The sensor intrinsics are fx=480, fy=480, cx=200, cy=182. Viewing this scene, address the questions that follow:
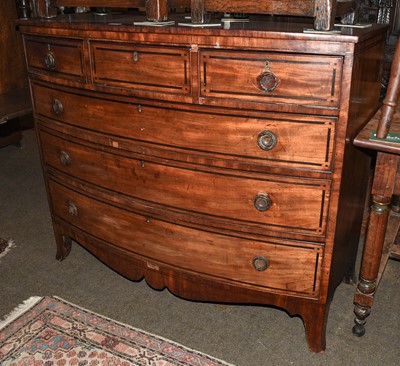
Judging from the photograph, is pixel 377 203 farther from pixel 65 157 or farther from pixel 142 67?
pixel 65 157

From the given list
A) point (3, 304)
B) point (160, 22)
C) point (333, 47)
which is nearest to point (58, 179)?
point (3, 304)

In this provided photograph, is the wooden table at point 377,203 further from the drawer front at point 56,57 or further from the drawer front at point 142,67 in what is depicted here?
the drawer front at point 56,57

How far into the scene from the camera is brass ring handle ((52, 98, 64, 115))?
2.12 m

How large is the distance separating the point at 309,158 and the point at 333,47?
37 centimetres

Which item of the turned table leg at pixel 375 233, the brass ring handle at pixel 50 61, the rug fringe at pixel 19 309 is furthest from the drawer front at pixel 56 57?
the turned table leg at pixel 375 233

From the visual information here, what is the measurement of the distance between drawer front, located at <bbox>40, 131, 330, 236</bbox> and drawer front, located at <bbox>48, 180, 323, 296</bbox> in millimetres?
92

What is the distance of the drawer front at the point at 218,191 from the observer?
66.1 inches

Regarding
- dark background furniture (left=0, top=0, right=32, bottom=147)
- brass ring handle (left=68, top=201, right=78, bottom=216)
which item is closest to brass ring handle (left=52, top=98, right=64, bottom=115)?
brass ring handle (left=68, top=201, right=78, bottom=216)

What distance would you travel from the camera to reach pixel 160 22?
5.77 ft

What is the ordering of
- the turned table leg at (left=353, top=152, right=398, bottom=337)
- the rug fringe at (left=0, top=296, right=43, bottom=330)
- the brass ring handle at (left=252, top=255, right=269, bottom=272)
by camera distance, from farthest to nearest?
the rug fringe at (left=0, top=296, right=43, bottom=330) → the brass ring handle at (left=252, top=255, right=269, bottom=272) → the turned table leg at (left=353, top=152, right=398, bottom=337)

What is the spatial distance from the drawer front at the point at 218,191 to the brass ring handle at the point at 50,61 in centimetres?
34

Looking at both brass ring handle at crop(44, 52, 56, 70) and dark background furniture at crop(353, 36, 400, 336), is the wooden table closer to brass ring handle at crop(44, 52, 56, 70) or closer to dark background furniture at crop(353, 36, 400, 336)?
dark background furniture at crop(353, 36, 400, 336)

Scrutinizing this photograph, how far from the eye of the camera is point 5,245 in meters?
2.86

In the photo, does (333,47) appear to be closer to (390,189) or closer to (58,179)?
(390,189)
